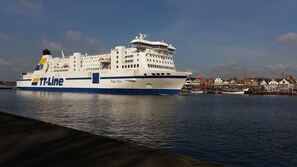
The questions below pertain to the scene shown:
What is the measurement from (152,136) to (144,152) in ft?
22.5

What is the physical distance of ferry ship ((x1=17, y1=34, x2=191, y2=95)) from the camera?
56406 mm

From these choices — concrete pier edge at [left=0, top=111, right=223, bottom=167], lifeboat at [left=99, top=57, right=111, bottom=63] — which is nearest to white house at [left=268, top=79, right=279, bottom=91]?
lifeboat at [left=99, top=57, right=111, bottom=63]

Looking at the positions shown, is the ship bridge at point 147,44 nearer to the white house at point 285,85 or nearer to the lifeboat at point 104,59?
the lifeboat at point 104,59

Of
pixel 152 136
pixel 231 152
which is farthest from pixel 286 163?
pixel 152 136

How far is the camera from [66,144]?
756cm

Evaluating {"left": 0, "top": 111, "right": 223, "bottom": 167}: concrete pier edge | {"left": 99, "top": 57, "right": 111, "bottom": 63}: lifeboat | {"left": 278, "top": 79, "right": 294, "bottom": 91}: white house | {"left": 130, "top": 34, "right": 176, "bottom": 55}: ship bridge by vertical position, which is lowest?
{"left": 0, "top": 111, "right": 223, "bottom": 167}: concrete pier edge

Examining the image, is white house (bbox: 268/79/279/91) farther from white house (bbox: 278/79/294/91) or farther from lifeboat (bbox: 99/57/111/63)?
lifeboat (bbox: 99/57/111/63)

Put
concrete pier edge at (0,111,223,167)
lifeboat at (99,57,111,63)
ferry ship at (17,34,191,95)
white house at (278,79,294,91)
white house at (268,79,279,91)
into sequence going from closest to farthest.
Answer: concrete pier edge at (0,111,223,167) < ferry ship at (17,34,191,95) < lifeboat at (99,57,111,63) < white house at (278,79,294,91) < white house at (268,79,279,91)

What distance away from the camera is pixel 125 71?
58812 mm

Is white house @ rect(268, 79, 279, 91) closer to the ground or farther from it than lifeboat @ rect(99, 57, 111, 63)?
closer to the ground

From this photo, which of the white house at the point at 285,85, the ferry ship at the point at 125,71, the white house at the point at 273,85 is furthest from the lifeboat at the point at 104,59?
the white house at the point at 285,85

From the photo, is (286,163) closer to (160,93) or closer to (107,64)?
(160,93)

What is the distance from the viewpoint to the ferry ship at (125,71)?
56.4 meters

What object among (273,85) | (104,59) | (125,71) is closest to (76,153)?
(125,71)
